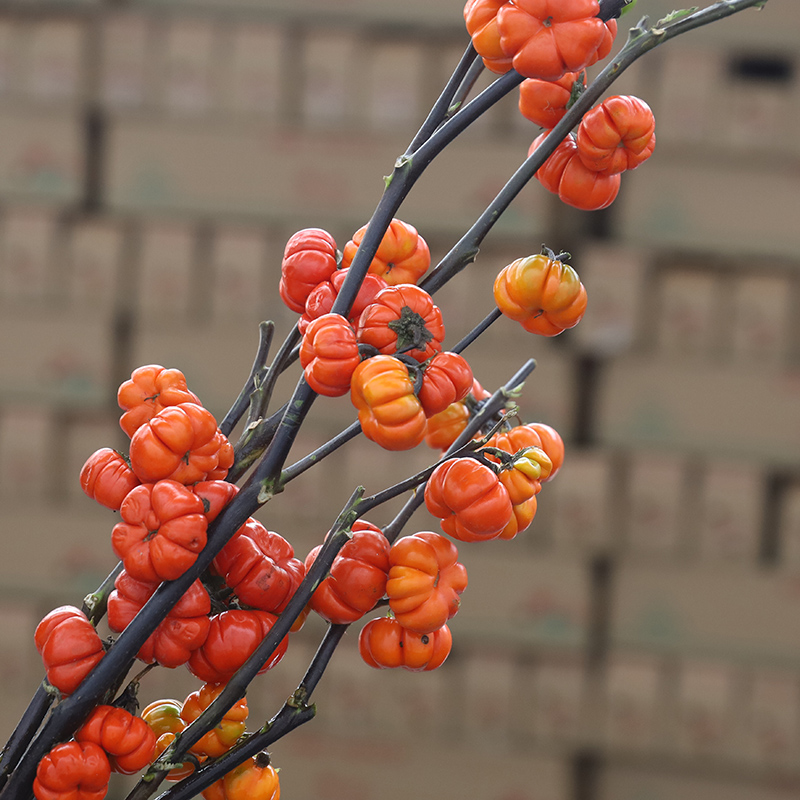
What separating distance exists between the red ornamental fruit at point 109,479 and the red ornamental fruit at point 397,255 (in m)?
0.13

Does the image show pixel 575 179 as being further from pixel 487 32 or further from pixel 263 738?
pixel 263 738

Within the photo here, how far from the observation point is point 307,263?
39 cm

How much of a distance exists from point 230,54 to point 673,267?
0.79m

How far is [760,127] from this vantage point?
145cm

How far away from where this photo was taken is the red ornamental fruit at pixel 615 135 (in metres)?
0.35

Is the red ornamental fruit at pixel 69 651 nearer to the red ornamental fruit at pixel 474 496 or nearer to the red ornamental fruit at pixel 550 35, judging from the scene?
the red ornamental fruit at pixel 474 496

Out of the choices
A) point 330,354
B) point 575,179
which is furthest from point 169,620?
point 575,179

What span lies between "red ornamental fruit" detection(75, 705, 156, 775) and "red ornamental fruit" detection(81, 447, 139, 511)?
0.27 feet

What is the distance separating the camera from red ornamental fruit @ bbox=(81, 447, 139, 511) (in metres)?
0.37

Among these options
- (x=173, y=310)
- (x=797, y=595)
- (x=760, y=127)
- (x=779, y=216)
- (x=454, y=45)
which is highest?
(x=454, y=45)

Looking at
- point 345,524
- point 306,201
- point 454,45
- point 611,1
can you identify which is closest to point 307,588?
point 345,524

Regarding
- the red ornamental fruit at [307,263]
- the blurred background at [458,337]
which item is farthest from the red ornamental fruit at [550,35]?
the blurred background at [458,337]

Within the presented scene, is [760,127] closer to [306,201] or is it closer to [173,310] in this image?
[306,201]

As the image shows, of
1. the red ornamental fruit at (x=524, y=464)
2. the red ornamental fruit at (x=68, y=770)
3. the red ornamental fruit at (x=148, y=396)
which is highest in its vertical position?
the red ornamental fruit at (x=148, y=396)
